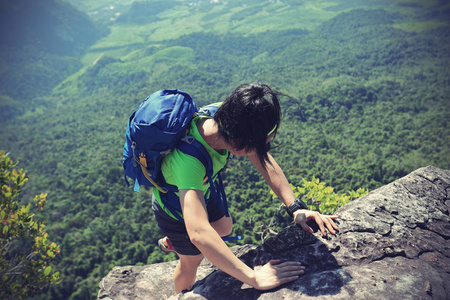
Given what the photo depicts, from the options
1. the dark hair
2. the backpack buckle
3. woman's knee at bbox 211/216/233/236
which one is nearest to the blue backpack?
the backpack buckle

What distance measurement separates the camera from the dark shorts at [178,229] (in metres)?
3.18

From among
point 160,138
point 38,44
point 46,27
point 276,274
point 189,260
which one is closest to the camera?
point 160,138

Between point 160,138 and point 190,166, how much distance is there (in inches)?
13.9

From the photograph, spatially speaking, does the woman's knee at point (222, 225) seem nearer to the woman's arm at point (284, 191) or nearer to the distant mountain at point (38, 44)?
the woman's arm at point (284, 191)

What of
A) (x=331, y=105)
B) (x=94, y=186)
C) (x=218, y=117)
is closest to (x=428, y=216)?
(x=218, y=117)

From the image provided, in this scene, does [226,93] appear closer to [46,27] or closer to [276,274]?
[276,274]

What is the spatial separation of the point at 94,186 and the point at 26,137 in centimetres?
4537

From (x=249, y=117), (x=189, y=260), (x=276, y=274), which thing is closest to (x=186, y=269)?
(x=189, y=260)

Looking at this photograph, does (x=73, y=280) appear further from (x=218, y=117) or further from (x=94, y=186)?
(x=218, y=117)

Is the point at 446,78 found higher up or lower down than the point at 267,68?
lower down

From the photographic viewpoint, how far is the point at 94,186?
43.7 m

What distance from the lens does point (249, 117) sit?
223 centimetres

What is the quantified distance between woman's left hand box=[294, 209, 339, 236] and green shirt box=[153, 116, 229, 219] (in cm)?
93

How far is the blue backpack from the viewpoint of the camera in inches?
97.4
